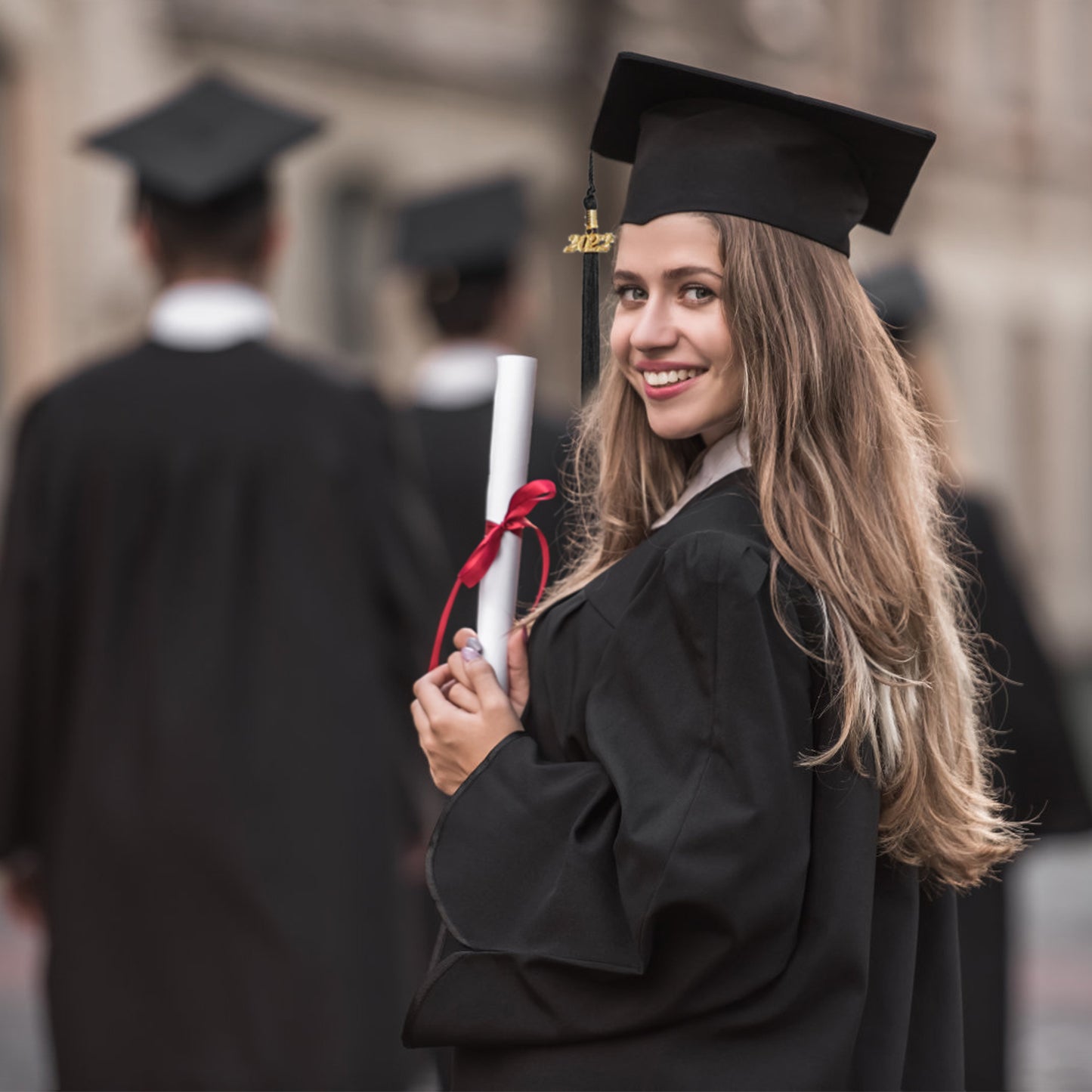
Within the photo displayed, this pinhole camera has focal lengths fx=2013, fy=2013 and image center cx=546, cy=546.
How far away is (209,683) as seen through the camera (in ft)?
14.3

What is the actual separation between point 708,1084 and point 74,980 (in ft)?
8.11

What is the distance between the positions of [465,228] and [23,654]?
1851 mm

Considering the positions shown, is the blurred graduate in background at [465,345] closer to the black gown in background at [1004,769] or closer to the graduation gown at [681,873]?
the black gown in background at [1004,769]

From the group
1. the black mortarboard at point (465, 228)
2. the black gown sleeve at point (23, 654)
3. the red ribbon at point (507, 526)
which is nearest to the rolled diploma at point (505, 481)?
the red ribbon at point (507, 526)

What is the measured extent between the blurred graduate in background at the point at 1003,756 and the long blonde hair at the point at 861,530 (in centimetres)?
184

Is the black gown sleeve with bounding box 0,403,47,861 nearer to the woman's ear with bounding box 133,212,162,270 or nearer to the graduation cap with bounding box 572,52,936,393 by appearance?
the woman's ear with bounding box 133,212,162,270

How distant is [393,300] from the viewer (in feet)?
54.2

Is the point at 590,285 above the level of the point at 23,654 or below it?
above

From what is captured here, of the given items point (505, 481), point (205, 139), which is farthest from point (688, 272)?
point (205, 139)

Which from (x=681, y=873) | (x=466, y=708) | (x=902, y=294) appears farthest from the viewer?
(x=902, y=294)

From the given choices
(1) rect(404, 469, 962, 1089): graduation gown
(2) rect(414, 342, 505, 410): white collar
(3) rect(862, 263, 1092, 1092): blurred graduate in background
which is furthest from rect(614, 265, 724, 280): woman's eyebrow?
(2) rect(414, 342, 505, 410): white collar

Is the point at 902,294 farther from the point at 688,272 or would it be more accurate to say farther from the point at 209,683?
the point at 688,272

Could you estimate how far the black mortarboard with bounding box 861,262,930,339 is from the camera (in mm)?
4680

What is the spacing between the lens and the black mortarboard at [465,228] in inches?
212
